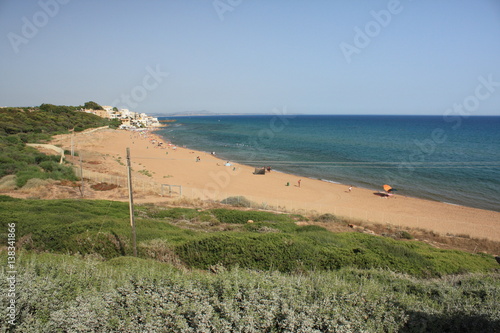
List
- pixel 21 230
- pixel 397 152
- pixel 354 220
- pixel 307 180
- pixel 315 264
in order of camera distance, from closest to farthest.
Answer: pixel 315 264
pixel 21 230
pixel 354 220
pixel 307 180
pixel 397 152

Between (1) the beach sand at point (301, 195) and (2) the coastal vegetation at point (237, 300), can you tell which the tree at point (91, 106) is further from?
(2) the coastal vegetation at point (237, 300)

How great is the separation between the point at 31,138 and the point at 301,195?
46016mm

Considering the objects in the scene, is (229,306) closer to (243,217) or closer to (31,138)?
(243,217)

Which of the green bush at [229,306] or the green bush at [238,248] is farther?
the green bush at [238,248]

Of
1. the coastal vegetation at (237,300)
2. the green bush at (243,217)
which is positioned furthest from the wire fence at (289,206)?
the coastal vegetation at (237,300)

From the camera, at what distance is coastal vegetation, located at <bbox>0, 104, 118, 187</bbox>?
25.5 meters

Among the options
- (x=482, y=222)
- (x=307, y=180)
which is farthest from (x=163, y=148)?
(x=482, y=222)

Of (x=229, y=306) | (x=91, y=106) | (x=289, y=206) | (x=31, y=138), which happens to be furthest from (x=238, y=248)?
(x=91, y=106)

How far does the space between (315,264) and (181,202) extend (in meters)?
15.0

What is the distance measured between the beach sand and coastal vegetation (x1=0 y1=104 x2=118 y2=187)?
580cm

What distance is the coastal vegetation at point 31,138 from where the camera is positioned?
2552 centimetres

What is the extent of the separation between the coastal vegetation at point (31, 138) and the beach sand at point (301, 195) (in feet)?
19.0

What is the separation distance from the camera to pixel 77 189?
78.5ft

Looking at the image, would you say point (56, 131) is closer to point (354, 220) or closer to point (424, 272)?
point (354, 220)
